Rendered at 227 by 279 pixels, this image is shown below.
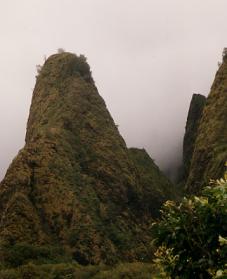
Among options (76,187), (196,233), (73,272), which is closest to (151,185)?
(76,187)

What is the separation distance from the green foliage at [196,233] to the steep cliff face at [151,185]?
154ft

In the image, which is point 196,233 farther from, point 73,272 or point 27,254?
point 27,254

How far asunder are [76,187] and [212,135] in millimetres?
22384

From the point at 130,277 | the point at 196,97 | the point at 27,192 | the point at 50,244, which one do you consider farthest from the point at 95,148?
the point at 196,97

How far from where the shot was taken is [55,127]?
2266 inches

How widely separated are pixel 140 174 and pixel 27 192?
20.1 meters

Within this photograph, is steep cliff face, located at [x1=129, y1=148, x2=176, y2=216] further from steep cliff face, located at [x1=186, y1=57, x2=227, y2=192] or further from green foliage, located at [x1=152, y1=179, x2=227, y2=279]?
green foliage, located at [x1=152, y1=179, x2=227, y2=279]

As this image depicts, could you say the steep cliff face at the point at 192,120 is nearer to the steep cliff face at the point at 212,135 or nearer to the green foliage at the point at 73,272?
the steep cliff face at the point at 212,135

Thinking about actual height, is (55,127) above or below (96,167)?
above

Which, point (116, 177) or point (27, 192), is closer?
point (27, 192)

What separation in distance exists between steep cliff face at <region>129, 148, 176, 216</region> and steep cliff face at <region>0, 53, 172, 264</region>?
771 mm

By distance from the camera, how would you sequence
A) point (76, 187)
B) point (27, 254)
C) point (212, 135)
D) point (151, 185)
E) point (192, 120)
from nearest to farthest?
point (27, 254)
point (76, 187)
point (151, 185)
point (212, 135)
point (192, 120)

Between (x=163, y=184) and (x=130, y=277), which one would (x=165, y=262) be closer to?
(x=130, y=277)

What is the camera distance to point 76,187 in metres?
49.2
